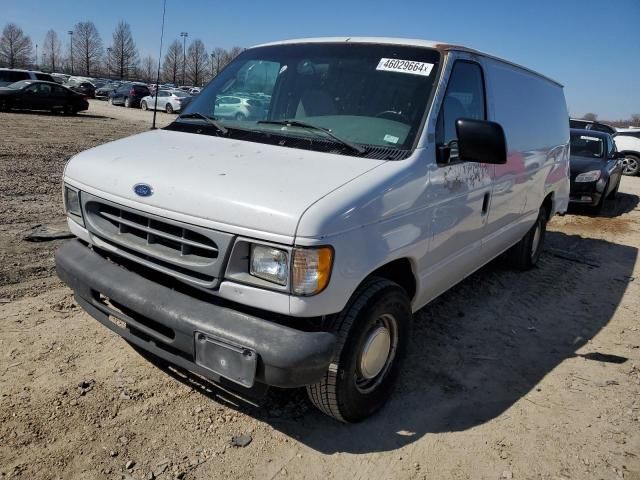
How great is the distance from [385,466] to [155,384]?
4.93ft

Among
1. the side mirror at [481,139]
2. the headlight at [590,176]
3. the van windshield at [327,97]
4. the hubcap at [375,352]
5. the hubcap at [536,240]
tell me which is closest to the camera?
the hubcap at [375,352]

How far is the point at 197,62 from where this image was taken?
242ft

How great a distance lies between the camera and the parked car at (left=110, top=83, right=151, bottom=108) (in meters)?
34.6

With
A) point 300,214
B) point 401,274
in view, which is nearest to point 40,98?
point 401,274

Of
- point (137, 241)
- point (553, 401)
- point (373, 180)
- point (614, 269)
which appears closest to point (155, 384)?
point (137, 241)

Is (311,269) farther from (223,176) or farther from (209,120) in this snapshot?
(209,120)

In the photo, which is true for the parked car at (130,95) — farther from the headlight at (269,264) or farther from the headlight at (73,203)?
the headlight at (269,264)

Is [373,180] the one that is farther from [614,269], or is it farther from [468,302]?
[614,269]

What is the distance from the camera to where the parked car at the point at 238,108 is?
3617 millimetres

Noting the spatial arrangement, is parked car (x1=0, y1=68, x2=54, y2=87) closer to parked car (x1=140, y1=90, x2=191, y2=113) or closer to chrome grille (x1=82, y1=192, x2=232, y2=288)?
parked car (x1=140, y1=90, x2=191, y2=113)

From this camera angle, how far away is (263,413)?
10.2 feet

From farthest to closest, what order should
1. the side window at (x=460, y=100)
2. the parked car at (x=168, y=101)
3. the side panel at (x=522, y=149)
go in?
the parked car at (x=168, y=101) < the side panel at (x=522, y=149) < the side window at (x=460, y=100)

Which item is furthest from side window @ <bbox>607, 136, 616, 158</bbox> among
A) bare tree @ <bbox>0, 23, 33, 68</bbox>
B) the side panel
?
bare tree @ <bbox>0, 23, 33, 68</bbox>

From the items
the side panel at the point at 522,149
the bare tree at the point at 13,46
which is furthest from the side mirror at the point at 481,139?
the bare tree at the point at 13,46
